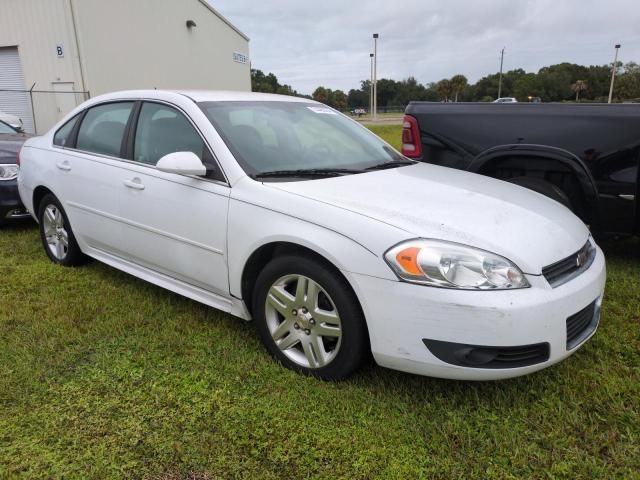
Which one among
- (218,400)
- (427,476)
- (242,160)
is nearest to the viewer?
(427,476)

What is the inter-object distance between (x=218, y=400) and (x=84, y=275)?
2.27 m

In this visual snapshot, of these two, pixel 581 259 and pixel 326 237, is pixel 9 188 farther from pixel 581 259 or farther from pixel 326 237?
pixel 581 259

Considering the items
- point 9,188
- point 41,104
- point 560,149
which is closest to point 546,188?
point 560,149

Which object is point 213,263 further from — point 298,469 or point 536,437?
point 536,437

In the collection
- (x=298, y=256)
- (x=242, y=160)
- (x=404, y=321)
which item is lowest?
(x=404, y=321)

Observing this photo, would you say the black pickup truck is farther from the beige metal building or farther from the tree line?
the tree line

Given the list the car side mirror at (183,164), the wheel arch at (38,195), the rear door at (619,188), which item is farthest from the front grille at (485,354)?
the wheel arch at (38,195)

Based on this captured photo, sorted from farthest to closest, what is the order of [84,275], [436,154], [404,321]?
1. [436,154]
2. [84,275]
3. [404,321]

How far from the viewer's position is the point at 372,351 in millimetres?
2385

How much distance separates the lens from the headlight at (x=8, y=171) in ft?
17.9

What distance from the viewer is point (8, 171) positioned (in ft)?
18.0

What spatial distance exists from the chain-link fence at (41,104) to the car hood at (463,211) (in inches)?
565

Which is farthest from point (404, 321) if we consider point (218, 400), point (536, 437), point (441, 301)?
point (218, 400)

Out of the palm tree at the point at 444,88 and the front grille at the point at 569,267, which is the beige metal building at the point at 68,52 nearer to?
the front grille at the point at 569,267
